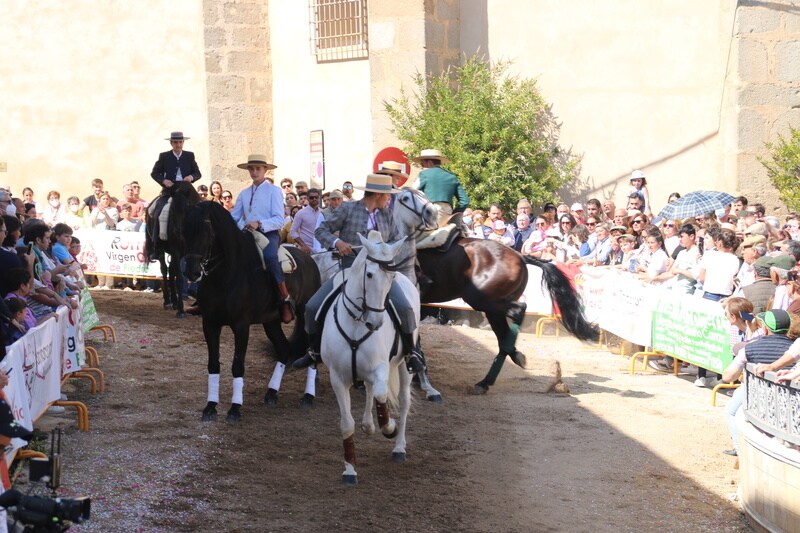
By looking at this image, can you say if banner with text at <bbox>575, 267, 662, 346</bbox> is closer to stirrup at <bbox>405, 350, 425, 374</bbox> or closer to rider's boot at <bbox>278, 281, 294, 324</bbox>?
rider's boot at <bbox>278, 281, 294, 324</bbox>

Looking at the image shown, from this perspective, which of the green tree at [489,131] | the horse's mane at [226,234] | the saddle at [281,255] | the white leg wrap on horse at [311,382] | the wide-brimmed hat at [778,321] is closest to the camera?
the wide-brimmed hat at [778,321]

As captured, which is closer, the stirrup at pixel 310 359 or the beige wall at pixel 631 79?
the stirrup at pixel 310 359

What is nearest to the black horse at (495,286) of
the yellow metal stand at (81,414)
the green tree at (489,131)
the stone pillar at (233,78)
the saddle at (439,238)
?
the saddle at (439,238)

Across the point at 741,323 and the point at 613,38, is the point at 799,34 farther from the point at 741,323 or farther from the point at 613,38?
the point at 741,323

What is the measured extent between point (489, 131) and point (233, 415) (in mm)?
11470

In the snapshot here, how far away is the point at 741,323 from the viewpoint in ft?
34.9

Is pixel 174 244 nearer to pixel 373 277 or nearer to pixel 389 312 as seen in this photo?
pixel 389 312

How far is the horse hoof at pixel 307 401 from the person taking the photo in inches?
466

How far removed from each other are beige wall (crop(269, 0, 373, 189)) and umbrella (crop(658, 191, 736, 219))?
7.62 metres

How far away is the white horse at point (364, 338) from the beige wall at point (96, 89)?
16.1 meters

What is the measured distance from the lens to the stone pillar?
24.5 m

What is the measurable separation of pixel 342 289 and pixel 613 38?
13.7 m

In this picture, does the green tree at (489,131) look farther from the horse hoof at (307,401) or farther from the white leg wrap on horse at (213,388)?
the white leg wrap on horse at (213,388)

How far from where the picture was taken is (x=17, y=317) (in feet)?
31.8
